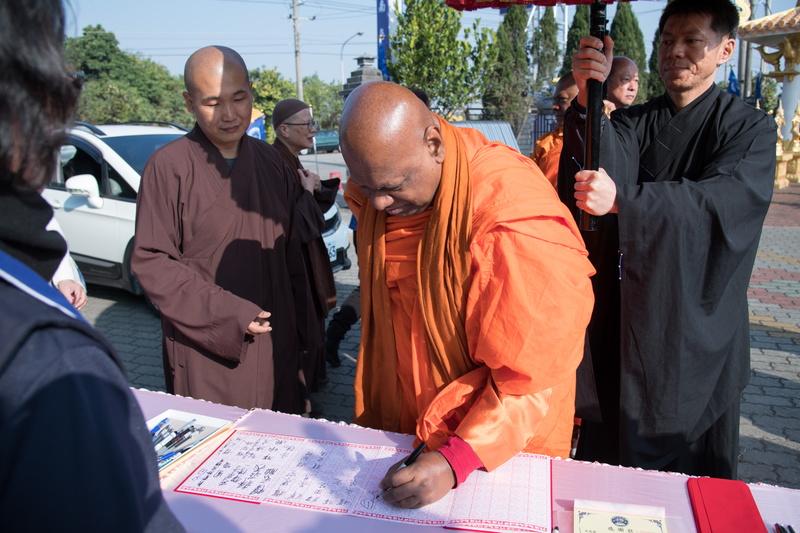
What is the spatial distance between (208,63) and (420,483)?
76.0 inches

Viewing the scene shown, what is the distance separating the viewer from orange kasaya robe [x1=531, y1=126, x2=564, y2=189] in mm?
3514

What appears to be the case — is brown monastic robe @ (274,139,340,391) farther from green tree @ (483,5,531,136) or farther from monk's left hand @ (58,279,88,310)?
green tree @ (483,5,531,136)

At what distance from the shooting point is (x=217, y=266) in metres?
2.41

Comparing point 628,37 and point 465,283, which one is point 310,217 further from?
point 628,37

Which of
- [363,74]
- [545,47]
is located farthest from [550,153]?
[545,47]

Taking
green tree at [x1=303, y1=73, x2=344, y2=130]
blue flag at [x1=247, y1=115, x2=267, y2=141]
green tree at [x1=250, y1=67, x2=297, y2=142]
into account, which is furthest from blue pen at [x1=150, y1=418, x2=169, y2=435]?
green tree at [x1=303, y1=73, x2=344, y2=130]

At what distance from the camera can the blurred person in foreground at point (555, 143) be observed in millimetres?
3539

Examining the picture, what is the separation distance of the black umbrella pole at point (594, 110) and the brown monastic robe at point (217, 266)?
134 cm

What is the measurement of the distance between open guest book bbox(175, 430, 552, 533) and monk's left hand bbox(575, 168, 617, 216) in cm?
75

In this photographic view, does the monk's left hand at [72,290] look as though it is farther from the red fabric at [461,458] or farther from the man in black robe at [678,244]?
the man in black robe at [678,244]

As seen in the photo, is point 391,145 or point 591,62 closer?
point 391,145

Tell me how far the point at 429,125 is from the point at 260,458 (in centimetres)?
96

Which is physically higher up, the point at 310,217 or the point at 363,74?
the point at 363,74

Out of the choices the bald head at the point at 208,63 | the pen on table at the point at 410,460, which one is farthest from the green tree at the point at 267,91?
the pen on table at the point at 410,460
